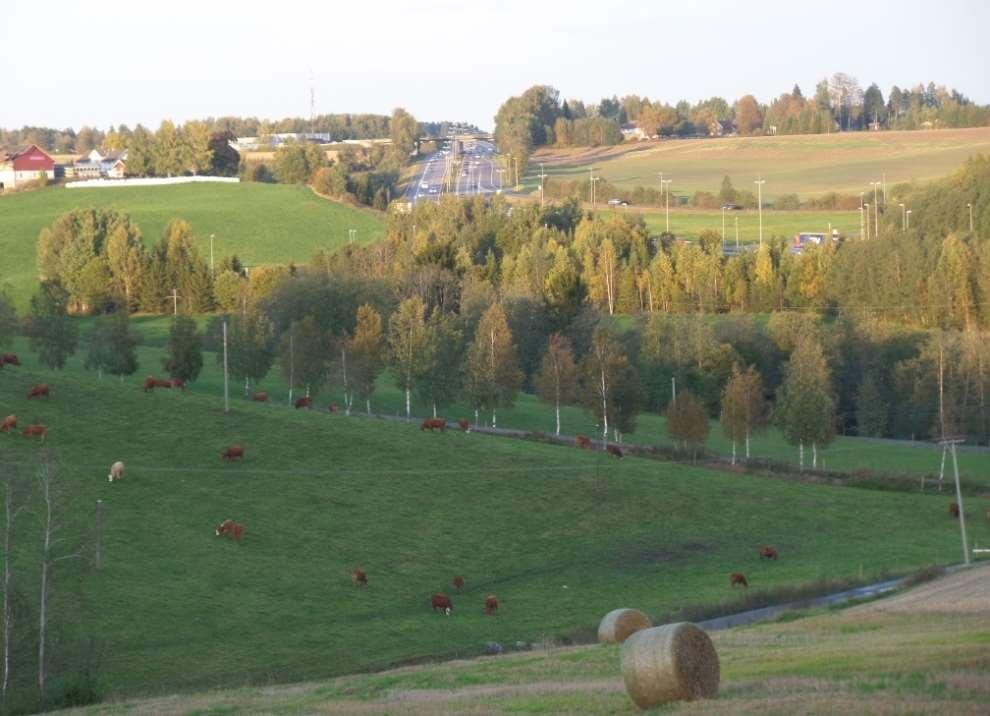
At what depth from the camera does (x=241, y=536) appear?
46.3m

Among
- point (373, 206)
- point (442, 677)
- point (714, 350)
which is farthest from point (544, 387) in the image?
point (373, 206)

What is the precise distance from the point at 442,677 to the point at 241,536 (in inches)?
768

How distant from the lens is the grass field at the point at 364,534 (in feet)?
124

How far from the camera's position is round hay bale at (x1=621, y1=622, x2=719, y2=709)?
2141 centimetres

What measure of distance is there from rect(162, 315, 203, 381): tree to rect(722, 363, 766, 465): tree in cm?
2602

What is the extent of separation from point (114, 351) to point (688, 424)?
28.9 m

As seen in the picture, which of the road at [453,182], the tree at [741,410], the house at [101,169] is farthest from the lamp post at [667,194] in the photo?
the tree at [741,410]

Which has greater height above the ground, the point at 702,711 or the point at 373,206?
the point at 373,206

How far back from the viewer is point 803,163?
182875 mm

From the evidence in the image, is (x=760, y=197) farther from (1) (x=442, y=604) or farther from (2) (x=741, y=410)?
(1) (x=442, y=604)

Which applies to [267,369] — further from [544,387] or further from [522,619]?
[522,619]

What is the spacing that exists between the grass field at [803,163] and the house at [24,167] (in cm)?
5802

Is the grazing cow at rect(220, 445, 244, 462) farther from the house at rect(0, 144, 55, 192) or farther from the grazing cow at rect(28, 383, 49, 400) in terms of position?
the house at rect(0, 144, 55, 192)

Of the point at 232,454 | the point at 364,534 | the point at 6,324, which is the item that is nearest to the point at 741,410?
the point at 232,454
